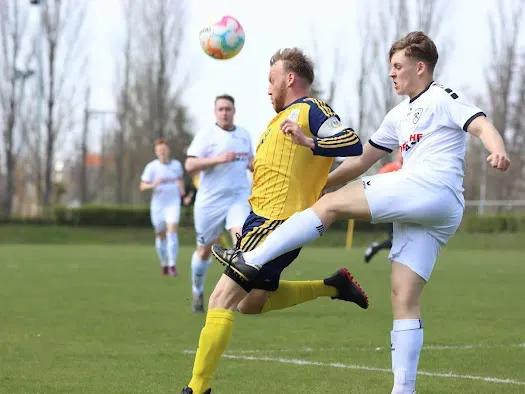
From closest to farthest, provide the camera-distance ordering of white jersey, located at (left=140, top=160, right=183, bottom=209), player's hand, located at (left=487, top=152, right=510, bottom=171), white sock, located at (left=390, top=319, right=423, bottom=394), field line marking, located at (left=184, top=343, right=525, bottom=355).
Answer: player's hand, located at (left=487, top=152, right=510, bottom=171)
white sock, located at (left=390, top=319, right=423, bottom=394)
field line marking, located at (left=184, top=343, right=525, bottom=355)
white jersey, located at (left=140, top=160, right=183, bottom=209)

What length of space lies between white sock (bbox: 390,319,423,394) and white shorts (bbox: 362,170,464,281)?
0.99 ft

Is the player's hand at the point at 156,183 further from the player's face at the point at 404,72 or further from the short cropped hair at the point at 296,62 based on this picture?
the player's face at the point at 404,72

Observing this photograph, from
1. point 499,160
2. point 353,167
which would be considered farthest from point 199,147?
point 499,160

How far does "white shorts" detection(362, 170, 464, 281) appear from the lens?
514cm

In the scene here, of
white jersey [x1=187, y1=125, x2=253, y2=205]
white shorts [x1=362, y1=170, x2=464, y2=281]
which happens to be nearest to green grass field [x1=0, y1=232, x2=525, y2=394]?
white shorts [x1=362, y1=170, x2=464, y2=281]

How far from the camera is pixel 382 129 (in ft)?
19.4

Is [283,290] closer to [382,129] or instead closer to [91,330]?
[382,129]

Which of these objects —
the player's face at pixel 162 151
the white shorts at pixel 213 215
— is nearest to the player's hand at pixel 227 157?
the white shorts at pixel 213 215

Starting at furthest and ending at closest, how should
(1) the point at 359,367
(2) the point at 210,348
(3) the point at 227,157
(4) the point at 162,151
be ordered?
(4) the point at 162,151 → (3) the point at 227,157 → (1) the point at 359,367 → (2) the point at 210,348

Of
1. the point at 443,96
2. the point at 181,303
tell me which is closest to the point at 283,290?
the point at 443,96

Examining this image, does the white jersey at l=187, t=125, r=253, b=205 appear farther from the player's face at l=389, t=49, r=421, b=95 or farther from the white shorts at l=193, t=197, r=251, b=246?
the player's face at l=389, t=49, r=421, b=95

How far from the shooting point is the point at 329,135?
538 cm

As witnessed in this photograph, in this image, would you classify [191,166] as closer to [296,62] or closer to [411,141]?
[296,62]

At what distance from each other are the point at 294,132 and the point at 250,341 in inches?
135
